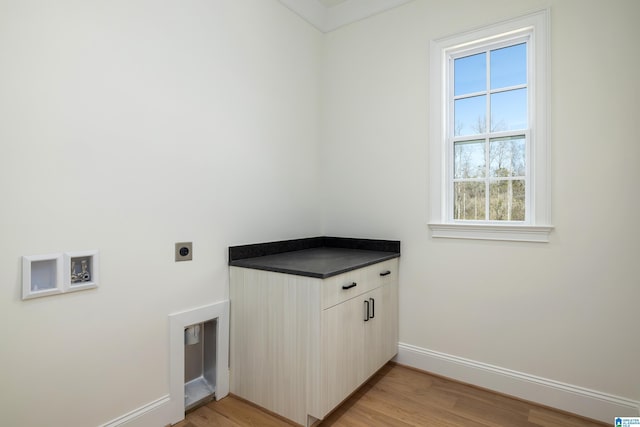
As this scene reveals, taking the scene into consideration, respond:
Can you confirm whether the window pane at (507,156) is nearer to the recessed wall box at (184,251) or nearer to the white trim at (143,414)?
the recessed wall box at (184,251)

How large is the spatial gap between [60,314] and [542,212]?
8.51 ft

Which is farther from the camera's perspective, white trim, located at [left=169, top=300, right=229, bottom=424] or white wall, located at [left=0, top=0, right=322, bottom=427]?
white trim, located at [left=169, top=300, right=229, bottom=424]

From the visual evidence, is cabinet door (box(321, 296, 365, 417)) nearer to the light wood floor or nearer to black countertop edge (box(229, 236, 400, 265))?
the light wood floor

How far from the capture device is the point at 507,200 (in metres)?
2.25

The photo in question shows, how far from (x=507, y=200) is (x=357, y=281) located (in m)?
1.15

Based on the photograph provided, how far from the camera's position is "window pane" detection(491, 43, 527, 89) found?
221 cm

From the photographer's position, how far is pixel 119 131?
5.41 ft

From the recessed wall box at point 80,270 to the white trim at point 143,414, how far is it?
2.24 ft

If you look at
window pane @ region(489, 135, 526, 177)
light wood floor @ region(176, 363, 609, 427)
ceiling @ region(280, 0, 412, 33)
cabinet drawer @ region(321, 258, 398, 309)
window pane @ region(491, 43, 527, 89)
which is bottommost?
light wood floor @ region(176, 363, 609, 427)

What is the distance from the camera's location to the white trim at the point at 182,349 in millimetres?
1859

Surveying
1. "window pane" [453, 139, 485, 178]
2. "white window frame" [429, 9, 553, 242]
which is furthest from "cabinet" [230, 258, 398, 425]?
"window pane" [453, 139, 485, 178]

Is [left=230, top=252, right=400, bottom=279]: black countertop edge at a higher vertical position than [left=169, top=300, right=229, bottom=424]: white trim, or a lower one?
higher

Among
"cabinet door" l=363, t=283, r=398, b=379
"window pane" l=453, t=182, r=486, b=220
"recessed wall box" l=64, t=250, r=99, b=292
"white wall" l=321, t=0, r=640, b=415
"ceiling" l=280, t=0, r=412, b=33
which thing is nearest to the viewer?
"recessed wall box" l=64, t=250, r=99, b=292

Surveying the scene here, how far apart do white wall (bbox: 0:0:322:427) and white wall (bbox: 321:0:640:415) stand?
0.85m
